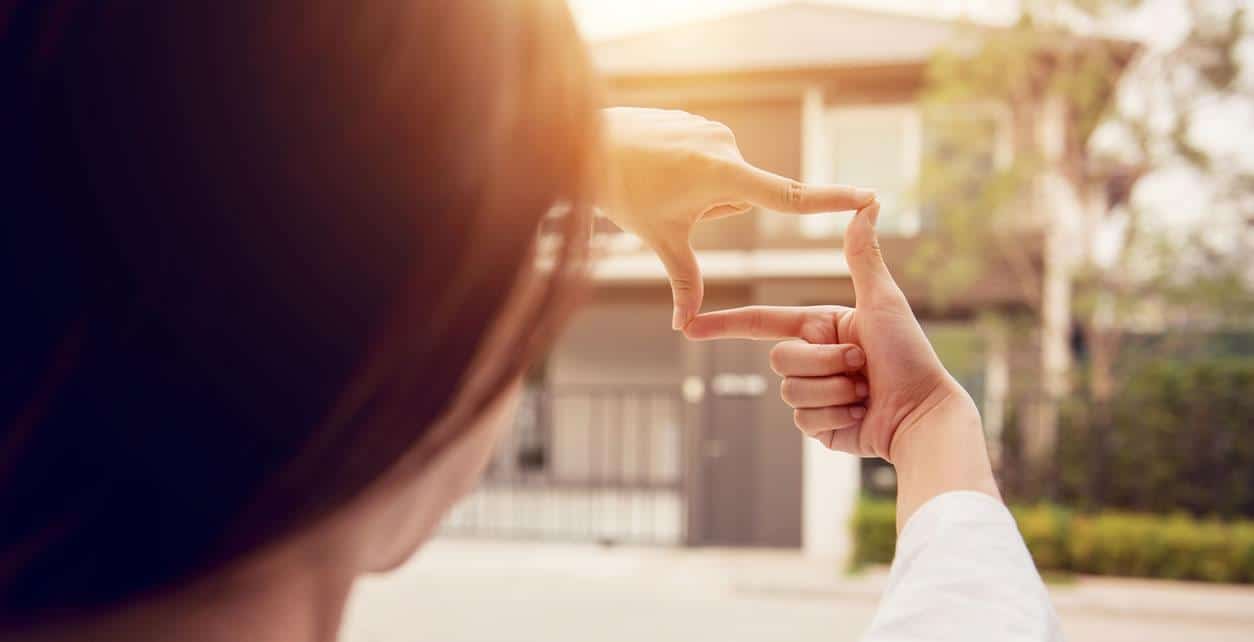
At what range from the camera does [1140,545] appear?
4.36 meters

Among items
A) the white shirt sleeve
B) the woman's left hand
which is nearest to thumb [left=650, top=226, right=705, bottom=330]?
the woman's left hand

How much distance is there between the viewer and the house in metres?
5.31

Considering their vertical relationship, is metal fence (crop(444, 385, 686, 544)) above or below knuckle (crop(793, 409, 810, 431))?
below

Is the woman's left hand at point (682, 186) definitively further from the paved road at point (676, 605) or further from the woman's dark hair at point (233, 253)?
the paved road at point (676, 605)

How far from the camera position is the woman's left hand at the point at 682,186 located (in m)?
0.59

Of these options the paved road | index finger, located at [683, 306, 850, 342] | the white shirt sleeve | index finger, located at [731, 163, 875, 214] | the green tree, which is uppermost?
the green tree

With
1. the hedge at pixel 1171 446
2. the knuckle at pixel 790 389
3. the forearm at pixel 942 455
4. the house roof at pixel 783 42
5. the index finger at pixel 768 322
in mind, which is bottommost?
the hedge at pixel 1171 446

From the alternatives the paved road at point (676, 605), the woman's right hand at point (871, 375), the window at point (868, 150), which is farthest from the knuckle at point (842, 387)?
the window at point (868, 150)

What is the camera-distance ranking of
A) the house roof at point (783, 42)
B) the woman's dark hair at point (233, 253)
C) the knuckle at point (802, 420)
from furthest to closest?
the house roof at point (783, 42)
the knuckle at point (802, 420)
the woman's dark hair at point (233, 253)

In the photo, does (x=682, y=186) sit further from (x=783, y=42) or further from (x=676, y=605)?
(x=783, y=42)

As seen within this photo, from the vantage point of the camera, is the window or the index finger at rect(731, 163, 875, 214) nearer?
the index finger at rect(731, 163, 875, 214)

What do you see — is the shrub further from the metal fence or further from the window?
the window

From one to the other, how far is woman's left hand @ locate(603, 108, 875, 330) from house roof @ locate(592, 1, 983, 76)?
5.11 metres

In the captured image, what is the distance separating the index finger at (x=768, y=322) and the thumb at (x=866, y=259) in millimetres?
39
